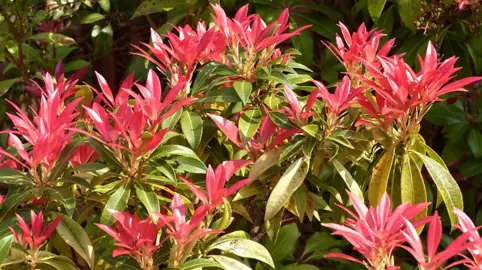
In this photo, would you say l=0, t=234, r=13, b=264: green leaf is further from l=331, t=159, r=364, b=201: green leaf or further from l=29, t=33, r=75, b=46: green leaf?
l=29, t=33, r=75, b=46: green leaf

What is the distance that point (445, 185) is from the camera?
1.47 meters

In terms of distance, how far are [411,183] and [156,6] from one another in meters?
1.24

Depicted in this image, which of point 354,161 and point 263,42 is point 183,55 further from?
point 354,161

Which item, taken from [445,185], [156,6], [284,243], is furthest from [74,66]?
[445,185]

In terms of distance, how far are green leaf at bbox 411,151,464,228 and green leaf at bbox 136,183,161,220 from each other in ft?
1.52

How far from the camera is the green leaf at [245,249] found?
54.3 inches

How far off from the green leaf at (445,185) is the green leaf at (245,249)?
1.05 feet

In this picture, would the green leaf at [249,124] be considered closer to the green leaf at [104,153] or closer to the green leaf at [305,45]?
the green leaf at [104,153]

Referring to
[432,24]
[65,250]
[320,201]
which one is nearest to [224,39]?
[320,201]

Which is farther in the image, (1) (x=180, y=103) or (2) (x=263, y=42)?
(2) (x=263, y=42)

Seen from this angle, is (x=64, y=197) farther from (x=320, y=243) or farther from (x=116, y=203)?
(x=320, y=243)

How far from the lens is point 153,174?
1.42 meters

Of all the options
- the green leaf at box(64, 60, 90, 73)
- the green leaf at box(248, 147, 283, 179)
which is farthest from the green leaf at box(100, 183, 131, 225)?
the green leaf at box(64, 60, 90, 73)

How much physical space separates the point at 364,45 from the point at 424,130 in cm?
116
